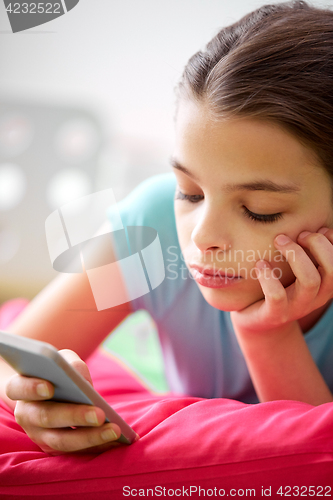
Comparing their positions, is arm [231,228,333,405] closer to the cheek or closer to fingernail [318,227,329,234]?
fingernail [318,227,329,234]

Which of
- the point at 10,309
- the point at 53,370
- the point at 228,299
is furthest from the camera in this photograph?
the point at 10,309

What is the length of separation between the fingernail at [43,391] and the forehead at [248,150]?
30 centimetres

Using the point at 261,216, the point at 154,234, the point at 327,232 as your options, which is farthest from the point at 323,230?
the point at 154,234

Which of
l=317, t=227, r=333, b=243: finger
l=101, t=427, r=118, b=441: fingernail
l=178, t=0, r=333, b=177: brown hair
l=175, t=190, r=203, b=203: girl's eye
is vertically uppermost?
l=178, t=0, r=333, b=177: brown hair

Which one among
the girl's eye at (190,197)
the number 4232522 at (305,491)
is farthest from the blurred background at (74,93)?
the number 4232522 at (305,491)

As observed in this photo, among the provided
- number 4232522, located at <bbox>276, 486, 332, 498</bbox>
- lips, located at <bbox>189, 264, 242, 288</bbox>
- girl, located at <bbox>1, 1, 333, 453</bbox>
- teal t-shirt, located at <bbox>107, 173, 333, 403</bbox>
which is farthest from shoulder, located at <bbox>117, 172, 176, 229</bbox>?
number 4232522, located at <bbox>276, 486, 332, 498</bbox>

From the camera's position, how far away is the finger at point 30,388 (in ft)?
1.33

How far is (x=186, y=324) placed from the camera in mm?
798

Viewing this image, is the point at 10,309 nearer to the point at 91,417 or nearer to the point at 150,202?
the point at 150,202

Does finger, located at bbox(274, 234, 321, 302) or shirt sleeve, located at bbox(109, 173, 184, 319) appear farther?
shirt sleeve, located at bbox(109, 173, 184, 319)

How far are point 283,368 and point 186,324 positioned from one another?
0.73ft

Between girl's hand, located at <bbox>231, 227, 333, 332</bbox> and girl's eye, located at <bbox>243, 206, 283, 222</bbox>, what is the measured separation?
0.03m

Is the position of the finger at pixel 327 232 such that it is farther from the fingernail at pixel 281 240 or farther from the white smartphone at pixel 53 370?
the white smartphone at pixel 53 370

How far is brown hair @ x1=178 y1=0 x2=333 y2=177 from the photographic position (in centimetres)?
50
